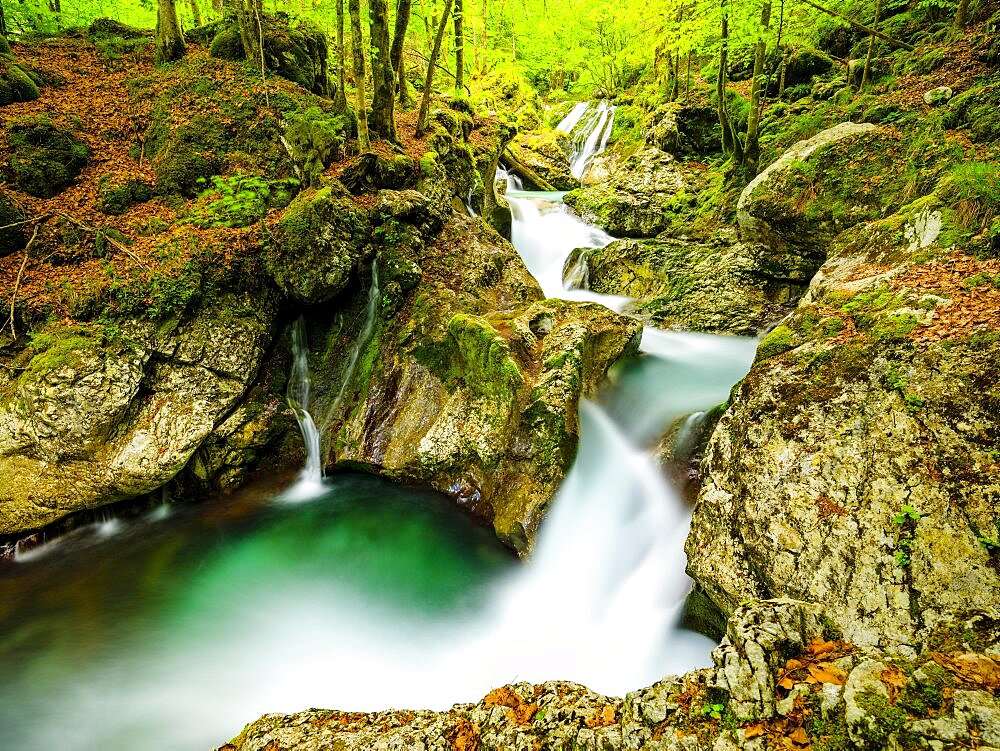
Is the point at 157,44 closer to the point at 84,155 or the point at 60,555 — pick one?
the point at 84,155

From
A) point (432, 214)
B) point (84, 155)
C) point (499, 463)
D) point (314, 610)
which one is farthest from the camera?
point (432, 214)

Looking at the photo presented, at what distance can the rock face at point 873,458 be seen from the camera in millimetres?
3020

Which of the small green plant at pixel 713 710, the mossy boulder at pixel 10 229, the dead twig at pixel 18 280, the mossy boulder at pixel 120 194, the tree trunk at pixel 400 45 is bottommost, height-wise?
the small green plant at pixel 713 710

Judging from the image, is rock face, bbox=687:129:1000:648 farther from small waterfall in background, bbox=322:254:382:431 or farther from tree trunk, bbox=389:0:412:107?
tree trunk, bbox=389:0:412:107

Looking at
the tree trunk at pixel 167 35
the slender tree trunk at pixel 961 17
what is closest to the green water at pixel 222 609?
the tree trunk at pixel 167 35

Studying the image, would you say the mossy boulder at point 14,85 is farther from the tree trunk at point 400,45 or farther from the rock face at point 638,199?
the rock face at point 638,199

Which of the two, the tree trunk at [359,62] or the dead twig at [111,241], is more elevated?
the tree trunk at [359,62]

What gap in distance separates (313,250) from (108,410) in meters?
3.59

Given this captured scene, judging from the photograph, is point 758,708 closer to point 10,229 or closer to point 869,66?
point 10,229

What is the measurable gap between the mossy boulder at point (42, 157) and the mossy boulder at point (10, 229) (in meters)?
0.77

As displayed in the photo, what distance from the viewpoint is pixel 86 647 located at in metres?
4.79

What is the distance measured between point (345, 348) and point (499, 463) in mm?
3700

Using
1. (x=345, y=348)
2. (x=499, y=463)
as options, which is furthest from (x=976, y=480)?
(x=345, y=348)

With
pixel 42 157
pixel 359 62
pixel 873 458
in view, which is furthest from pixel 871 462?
pixel 42 157
